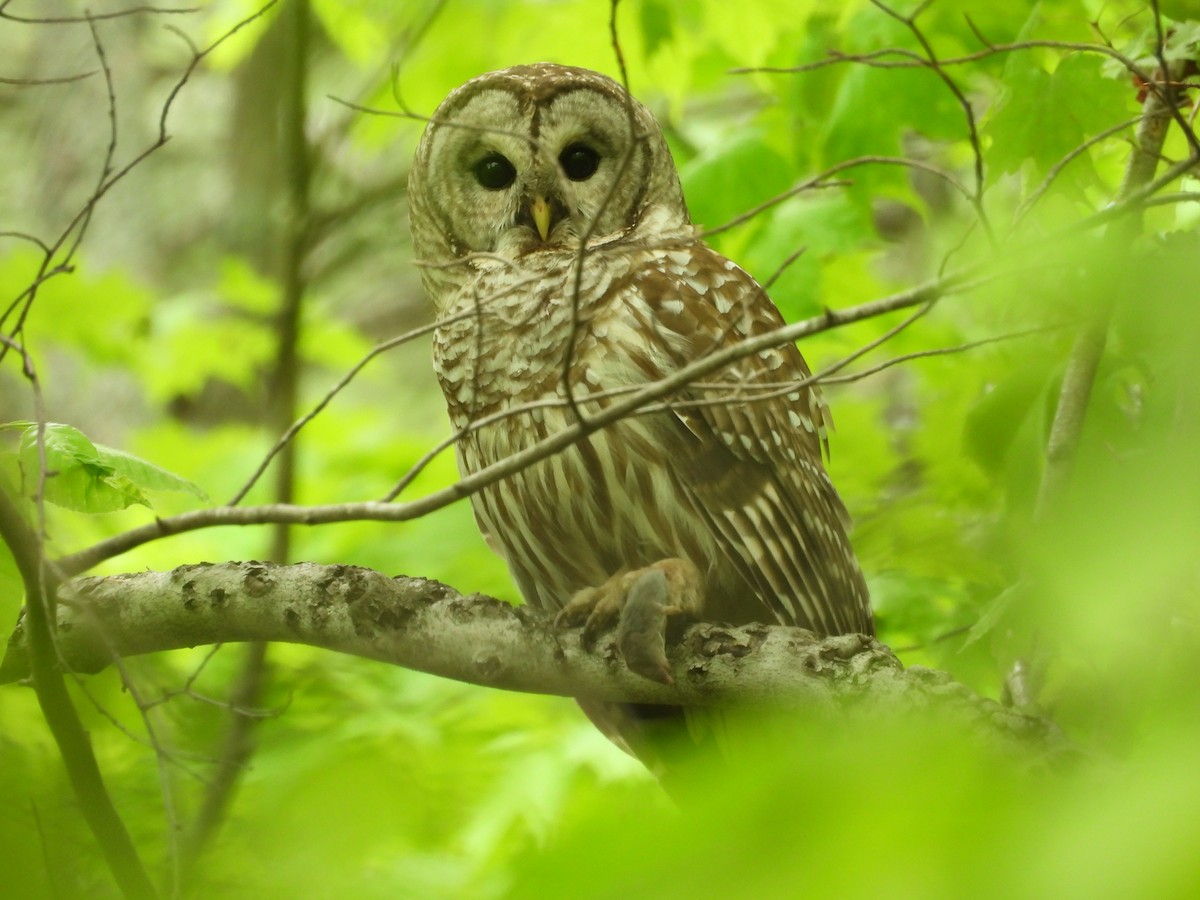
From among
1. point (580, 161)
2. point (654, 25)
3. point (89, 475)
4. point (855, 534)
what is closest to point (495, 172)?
point (580, 161)

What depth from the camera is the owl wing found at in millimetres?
2984

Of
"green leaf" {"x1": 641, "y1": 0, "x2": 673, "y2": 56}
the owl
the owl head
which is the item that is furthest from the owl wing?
"green leaf" {"x1": 641, "y1": 0, "x2": 673, "y2": 56}

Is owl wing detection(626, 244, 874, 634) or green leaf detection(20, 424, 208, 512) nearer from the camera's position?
green leaf detection(20, 424, 208, 512)

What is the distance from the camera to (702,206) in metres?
3.77

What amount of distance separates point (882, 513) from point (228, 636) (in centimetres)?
200

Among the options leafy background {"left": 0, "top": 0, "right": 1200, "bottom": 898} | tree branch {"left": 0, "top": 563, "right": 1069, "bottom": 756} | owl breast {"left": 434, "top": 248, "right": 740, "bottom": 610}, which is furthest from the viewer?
owl breast {"left": 434, "top": 248, "right": 740, "bottom": 610}

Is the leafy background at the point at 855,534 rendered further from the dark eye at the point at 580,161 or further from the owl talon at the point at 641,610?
the dark eye at the point at 580,161

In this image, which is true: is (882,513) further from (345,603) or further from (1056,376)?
(345,603)

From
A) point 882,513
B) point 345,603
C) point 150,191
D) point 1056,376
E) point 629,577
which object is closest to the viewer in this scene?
point 345,603

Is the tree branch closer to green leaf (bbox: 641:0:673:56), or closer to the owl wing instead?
the owl wing

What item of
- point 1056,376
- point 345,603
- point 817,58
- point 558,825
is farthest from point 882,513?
point 558,825

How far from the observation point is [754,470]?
121 inches

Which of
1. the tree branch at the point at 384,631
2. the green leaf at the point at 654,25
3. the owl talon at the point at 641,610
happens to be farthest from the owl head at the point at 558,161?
the tree branch at the point at 384,631

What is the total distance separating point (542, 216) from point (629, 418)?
88 centimetres
